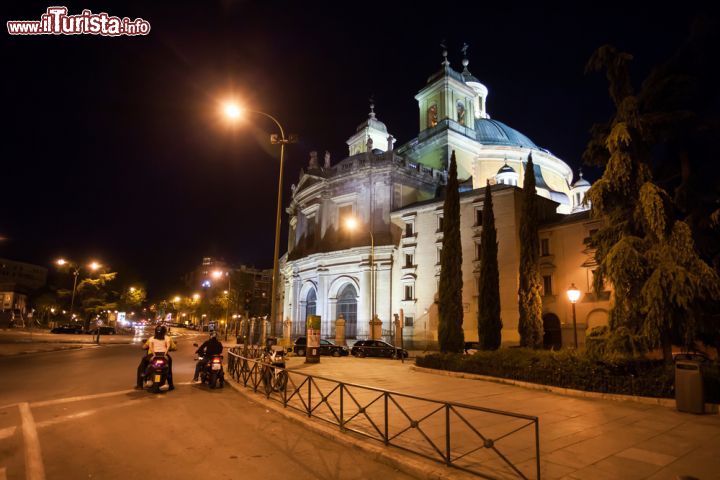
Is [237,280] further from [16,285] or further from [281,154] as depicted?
[281,154]

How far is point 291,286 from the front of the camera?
5453cm

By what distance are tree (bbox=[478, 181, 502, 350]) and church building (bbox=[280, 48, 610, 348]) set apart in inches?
214

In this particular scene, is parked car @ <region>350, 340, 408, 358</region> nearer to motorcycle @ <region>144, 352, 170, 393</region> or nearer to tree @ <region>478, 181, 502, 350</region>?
tree @ <region>478, 181, 502, 350</region>

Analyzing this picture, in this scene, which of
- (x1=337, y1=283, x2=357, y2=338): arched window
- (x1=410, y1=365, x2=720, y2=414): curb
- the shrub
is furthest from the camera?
(x1=337, y1=283, x2=357, y2=338): arched window

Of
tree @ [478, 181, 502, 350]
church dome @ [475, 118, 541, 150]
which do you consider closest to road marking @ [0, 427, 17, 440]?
tree @ [478, 181, 502, 350]

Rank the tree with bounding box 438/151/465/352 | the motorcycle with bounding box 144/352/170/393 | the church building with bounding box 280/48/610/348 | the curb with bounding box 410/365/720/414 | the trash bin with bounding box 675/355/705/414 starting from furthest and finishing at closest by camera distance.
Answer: the church building with bounding box 280/48/610/348
the tree with bounding box 438/151/465/352
the motorcycle with bounding box 144/352/170/393
the curb with bounding box 410/365/720/414
the trash bin with bounding box 675/355/705/414

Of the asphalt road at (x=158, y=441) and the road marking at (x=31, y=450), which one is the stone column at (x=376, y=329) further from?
the road marking at (x=31, y=450)

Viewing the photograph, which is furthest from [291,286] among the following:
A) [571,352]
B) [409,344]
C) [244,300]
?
[571,352]

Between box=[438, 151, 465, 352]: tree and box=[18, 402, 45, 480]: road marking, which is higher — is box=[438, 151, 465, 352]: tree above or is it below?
above

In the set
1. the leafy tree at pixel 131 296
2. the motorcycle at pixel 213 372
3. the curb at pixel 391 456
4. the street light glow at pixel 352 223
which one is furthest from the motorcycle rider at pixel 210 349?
the leafy tree at pixel 131 296

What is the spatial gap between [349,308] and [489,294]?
19414mm

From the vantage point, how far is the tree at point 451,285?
24.5 meters

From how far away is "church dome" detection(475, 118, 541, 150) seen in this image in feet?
181

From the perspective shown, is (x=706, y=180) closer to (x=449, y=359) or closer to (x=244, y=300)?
(x=449, y=359)
